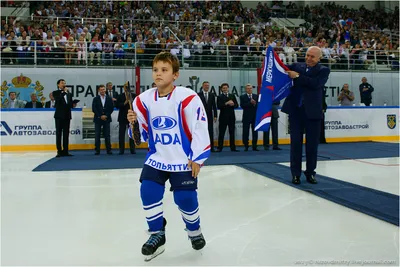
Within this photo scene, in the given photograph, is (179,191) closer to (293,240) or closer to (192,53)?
(293,240)

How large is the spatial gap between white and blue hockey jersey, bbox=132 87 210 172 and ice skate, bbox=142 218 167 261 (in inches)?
17.4

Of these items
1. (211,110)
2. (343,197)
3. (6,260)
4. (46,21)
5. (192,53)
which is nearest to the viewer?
(6,260)

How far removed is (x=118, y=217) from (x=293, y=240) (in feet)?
5.09

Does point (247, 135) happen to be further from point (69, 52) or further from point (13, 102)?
point (13, 102)

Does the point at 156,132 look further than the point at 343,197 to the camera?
No

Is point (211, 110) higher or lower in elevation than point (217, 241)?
higher

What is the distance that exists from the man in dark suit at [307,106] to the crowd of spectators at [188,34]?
794cm

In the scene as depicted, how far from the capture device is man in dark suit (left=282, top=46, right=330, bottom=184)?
184 inches

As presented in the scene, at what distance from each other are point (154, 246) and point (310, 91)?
10.1 ft

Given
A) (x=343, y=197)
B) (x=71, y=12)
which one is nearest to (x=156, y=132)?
(x=343, y=197)

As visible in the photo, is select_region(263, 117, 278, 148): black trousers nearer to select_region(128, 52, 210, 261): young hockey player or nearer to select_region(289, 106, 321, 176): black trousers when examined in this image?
select_region(289, 106, 321, 176): black trousers

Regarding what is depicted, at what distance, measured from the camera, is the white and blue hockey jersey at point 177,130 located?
2.41m

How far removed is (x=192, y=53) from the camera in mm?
13234

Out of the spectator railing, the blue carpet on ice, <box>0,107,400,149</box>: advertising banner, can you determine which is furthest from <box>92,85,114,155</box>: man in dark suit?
the spectator railing
